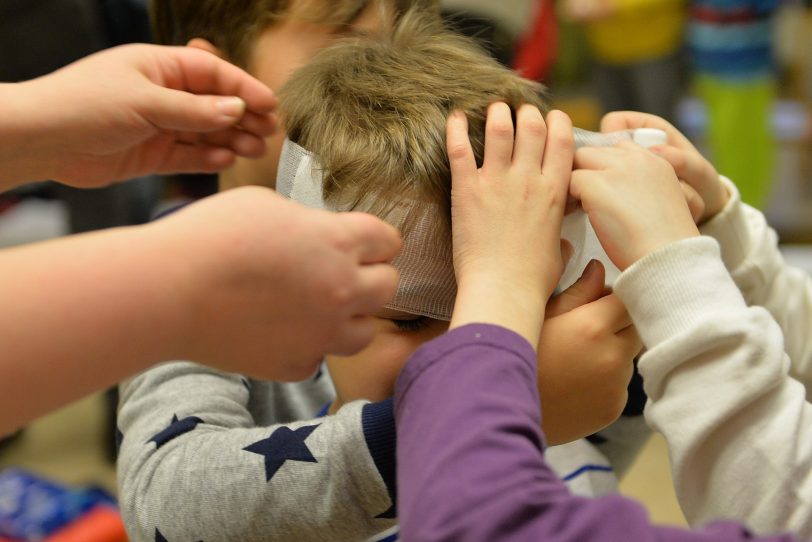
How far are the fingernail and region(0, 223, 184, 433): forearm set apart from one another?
28 cm

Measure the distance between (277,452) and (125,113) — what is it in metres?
0.28

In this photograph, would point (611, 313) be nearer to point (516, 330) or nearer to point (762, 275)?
point (516, 330)

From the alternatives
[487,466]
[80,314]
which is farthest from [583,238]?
[80,314]

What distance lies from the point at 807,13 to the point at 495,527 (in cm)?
274

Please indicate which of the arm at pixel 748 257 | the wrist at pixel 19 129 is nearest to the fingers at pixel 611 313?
the arm at pixel 748 257

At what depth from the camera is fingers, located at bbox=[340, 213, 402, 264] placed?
0.46 meters

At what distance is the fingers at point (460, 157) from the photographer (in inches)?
23.5

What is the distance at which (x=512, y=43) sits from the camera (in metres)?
A: 2.49

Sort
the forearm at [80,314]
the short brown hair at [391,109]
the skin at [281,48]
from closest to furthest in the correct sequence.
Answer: the forearm at [80,314]
the short brown hair at [391,109]
the skin at [281,48]

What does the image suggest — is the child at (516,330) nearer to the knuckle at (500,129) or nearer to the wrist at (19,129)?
the knuckle at (500,129)

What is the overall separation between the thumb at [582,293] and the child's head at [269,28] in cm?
35

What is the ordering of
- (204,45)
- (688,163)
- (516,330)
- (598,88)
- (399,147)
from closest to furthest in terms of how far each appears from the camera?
1. (516,330)
2. (399,147)
3. (688,163)
4. (204,45)
5. (598,88)

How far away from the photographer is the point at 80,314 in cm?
40

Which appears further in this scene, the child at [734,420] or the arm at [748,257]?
the arm at [748,257]
